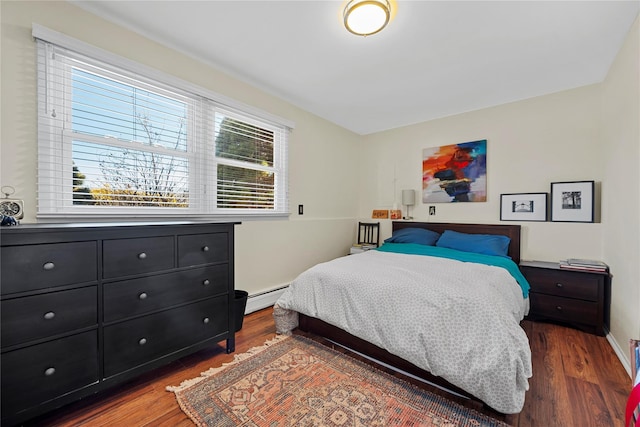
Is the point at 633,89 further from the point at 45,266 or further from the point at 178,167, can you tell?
the point at 45,266

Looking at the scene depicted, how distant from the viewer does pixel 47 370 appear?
1290 mm

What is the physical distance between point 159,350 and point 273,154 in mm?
2272

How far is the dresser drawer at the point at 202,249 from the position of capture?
178cm

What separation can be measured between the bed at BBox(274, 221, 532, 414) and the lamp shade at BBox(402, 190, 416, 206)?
47.9 inches

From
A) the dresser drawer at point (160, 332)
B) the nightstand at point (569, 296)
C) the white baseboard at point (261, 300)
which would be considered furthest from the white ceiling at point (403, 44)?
the white baseboard at point (261, 300)

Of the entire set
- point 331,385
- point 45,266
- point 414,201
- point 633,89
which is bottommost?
point 331,385

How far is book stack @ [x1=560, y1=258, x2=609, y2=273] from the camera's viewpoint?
8.06ft

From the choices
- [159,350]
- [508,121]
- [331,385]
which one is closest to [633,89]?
[508,121]

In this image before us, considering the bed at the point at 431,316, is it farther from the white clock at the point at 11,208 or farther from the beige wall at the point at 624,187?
the white clock at the point at 11,208

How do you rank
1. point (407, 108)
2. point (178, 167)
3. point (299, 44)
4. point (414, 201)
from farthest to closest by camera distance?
point (414, 201) < point (407, 108) < point (178, 167) < point (299, 44)

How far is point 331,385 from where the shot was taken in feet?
5.53

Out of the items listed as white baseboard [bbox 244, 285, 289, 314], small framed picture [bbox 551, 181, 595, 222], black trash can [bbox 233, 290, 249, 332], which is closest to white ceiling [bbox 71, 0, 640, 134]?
small framed picture [bbox 551, 181, 595, 222]

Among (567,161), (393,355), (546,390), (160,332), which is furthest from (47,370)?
(567,161)

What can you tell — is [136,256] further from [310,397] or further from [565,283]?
[565,283]
